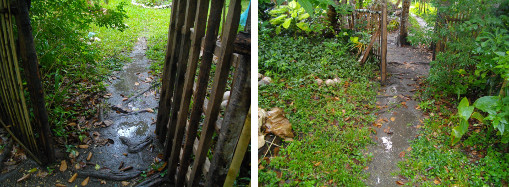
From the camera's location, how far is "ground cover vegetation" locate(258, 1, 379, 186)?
2078 mm

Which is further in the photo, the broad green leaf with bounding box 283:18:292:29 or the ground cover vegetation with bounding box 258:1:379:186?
the broad green leaf with bounding box 283:18:292:29

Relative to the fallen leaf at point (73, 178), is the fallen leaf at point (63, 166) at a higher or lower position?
higher

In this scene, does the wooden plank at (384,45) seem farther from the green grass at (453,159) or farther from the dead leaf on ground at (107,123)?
the dead leaf on ground at (107,123)

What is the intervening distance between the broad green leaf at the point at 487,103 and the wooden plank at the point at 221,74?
4.40 feet

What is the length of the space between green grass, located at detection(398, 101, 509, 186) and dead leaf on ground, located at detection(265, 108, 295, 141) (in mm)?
728

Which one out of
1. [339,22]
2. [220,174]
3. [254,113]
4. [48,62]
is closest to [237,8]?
[254,113]

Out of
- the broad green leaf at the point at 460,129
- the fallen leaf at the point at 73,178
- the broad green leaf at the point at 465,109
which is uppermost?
the broad green leaf at the point at 465,109

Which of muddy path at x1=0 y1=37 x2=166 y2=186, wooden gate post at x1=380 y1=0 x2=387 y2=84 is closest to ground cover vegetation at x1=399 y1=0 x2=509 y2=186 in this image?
wooden gate post at x1=380 y1=0 x2=387 y2=84

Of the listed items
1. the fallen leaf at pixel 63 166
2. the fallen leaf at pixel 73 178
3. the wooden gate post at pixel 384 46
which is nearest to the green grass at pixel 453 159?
the wooden gate post at pixel 384 46

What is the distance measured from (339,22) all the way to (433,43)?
1.98 metres

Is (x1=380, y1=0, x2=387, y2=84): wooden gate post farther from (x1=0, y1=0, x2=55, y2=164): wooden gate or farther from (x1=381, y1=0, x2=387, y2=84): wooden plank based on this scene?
(x1=0, y1=0, x2=55, y2=164): wooden gate

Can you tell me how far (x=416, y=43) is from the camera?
97.5 inches

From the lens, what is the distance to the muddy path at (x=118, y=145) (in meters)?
2.32

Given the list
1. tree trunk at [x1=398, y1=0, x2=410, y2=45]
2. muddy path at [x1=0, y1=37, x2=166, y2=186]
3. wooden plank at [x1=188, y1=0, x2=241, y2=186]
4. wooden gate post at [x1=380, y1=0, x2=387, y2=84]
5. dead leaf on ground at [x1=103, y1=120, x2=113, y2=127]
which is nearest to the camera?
wooden plank at [x1=188, y1=0, x2=241, y2=186]
